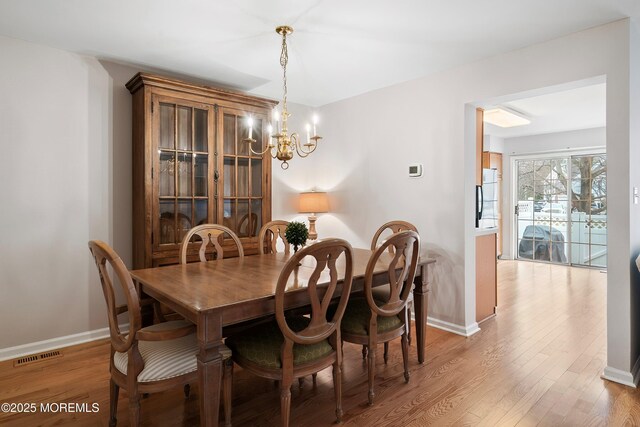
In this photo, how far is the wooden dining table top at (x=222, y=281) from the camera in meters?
1.67

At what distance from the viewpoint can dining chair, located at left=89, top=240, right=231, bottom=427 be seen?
1586 millimetres

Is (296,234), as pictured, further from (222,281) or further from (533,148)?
(533,148)

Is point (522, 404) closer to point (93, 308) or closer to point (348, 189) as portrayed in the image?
point (348, 189)

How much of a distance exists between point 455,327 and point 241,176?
2488 millimetres

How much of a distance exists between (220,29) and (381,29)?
1141 mm

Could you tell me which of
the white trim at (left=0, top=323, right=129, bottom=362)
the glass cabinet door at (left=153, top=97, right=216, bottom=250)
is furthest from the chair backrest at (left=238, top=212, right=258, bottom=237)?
the white trim at (left=0, top=323, right=129, bottom=362)

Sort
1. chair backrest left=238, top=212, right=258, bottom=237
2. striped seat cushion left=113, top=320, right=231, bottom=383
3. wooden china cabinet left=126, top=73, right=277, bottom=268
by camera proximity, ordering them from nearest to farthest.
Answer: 1. striped seat cushion left=113, top=320, right=231, bottom=383
2. wooden china cabinet left=126, top=73, right=277, bottom=268
3. chair backrest left=238, top=212, right=258, bottom=237

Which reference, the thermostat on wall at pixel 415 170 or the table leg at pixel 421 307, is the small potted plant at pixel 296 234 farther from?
the thermostat on wall at pixel 415 170

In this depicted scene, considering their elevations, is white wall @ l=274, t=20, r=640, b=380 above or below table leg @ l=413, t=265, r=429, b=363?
above

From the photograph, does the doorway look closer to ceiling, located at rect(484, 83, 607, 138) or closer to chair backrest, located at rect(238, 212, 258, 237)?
ceiling, located at rect(484, 83, 607, 138)

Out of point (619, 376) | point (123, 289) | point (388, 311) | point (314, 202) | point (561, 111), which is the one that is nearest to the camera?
point (123, 289)

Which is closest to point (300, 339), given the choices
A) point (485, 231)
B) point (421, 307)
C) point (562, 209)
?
point (421, 307)

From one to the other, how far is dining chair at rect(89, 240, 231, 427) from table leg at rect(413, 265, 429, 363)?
4.78ft

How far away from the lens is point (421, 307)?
104 inches
